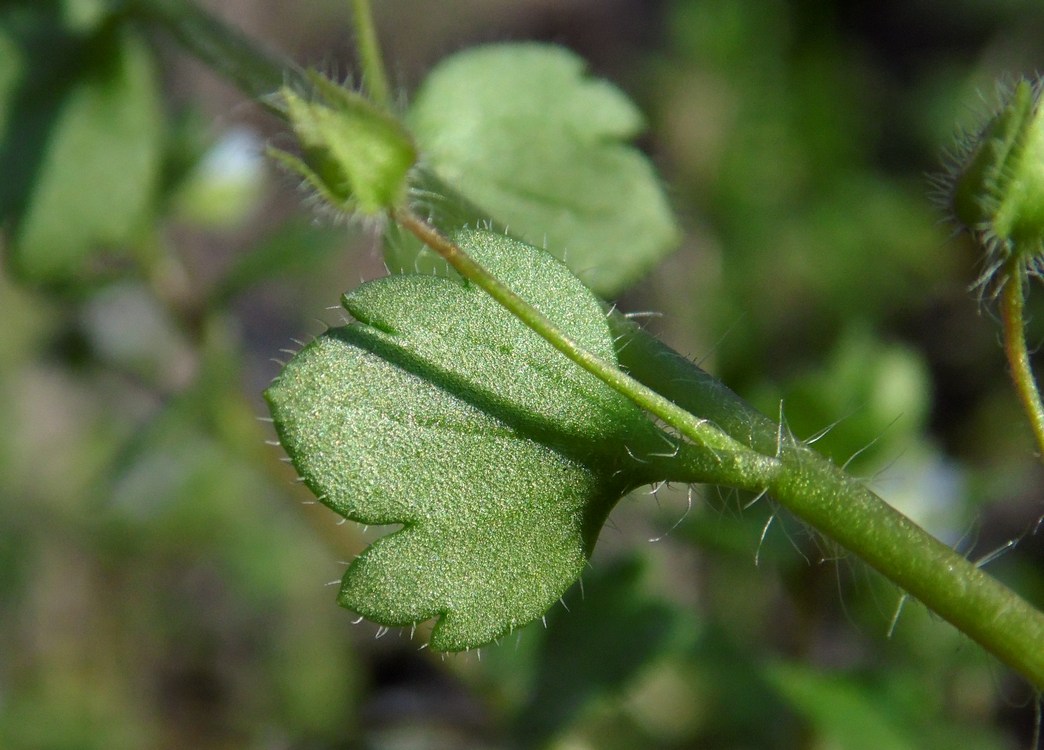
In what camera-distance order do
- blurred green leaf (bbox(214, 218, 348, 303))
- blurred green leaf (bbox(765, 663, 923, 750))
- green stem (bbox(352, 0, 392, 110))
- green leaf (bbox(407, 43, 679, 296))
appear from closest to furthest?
green stem (bbox(352, 0, 392, 110)) < green leaf (bbox(407, 43, 679, 296)) < blurred green leaf (bbox(765, 663, 923, 750)) < blurred green leaf (bbox(214, 218, 348, 303))

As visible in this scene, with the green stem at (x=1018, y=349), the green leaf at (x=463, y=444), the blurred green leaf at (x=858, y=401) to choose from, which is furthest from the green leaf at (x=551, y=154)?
the green stem at (x=1018, y=349)

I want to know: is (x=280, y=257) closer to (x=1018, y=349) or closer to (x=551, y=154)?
(x=551, y=154)

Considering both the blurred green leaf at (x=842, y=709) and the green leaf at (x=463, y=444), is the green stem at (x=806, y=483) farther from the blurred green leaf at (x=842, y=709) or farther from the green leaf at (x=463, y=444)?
the blurred green leaf at (x=842, y=709)

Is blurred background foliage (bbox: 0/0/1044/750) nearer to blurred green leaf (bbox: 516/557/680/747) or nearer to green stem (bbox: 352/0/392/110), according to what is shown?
blurred green leaf (bbox: 516/557/680/747)

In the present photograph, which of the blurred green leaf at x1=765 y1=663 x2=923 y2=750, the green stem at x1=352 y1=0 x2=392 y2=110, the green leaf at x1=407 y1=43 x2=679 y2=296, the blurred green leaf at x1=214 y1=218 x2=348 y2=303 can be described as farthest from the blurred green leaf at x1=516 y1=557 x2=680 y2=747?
the green stem at x1=352 y1=0 x2=392 y2=110

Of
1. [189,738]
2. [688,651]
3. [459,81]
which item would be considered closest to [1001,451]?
[688,651]

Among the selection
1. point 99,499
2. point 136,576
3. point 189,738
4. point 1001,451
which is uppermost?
point 1001,451

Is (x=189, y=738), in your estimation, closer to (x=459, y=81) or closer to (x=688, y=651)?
(x=688, y=651)
